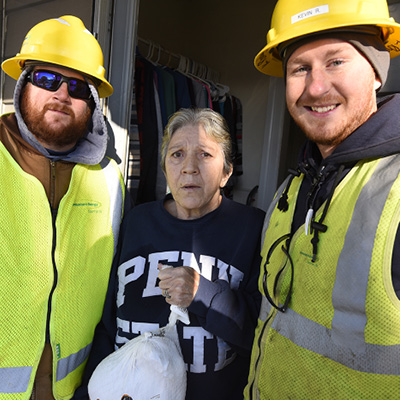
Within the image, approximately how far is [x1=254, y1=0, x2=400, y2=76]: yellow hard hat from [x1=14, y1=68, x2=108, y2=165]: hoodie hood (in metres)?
0.94

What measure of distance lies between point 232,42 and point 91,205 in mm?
3676

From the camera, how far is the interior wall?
4.23 m

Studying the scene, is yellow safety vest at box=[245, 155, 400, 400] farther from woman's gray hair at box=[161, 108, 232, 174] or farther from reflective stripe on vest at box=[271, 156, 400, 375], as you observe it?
woman's gray hair at box=[161, 108, 232, 174]

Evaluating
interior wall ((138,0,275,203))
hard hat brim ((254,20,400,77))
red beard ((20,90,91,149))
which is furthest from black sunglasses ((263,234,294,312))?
interior wall ((138,0,275,203))

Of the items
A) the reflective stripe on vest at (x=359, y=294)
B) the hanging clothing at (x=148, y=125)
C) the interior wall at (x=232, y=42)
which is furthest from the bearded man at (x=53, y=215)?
the interior wall at (x=232, y=42)

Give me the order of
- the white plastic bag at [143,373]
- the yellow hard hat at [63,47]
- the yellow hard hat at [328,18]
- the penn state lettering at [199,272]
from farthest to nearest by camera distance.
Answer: the yellow hard hat at [63,47]
the penn state lettering at [199,272]
the white plastic bag at [143,373]
the yellow hard hat at [328,18]

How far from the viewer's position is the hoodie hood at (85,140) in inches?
58.1

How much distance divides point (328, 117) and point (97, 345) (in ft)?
4.63

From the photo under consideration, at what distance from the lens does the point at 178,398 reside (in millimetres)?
1145

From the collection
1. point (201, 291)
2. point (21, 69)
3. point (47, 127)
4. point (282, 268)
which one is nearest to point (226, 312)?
point (201, 291)

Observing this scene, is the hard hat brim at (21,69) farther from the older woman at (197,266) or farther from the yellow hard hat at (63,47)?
the older woman at (197,266)

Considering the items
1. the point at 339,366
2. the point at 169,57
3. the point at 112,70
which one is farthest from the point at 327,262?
the point at 169,57

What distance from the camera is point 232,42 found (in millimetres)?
4453

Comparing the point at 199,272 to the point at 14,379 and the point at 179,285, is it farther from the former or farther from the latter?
the point at 14,379
